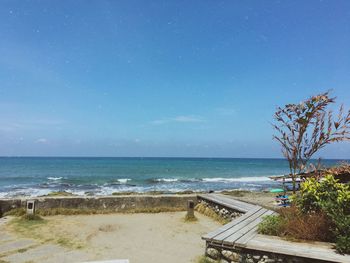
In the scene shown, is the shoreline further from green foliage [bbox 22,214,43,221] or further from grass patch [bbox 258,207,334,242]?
grass patch [bbox 258,207,334,242]

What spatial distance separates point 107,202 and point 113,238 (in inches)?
120

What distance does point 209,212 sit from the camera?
9.34 metres

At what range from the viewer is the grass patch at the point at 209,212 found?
27.7 feet

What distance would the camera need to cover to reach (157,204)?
10094mm

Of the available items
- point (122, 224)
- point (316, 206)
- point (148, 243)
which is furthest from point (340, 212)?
point (122, 224)

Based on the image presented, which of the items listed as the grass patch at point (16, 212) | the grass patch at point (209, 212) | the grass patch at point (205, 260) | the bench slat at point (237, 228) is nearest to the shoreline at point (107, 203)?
the grass patch at point (16, 212)

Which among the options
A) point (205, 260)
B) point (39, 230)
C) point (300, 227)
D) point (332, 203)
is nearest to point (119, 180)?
point (39, 230)

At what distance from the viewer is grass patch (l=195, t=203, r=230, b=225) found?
8458 mm

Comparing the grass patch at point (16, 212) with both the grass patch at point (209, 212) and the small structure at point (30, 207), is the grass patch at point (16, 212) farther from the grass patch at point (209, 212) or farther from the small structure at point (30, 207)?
the grass patch at point (209, 212)

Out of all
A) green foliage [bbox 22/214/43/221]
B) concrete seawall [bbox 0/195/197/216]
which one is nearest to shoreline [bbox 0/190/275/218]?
concrete seawall [bbox 0/195/197/216]

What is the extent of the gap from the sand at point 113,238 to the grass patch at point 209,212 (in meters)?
0.24

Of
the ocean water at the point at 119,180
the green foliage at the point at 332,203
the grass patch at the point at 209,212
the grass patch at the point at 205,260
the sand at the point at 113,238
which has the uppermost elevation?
the green foliage at the point at 332,203

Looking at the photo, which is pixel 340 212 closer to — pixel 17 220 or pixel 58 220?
pixel 58 220

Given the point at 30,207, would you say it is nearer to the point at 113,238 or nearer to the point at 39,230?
the point at 39,230
